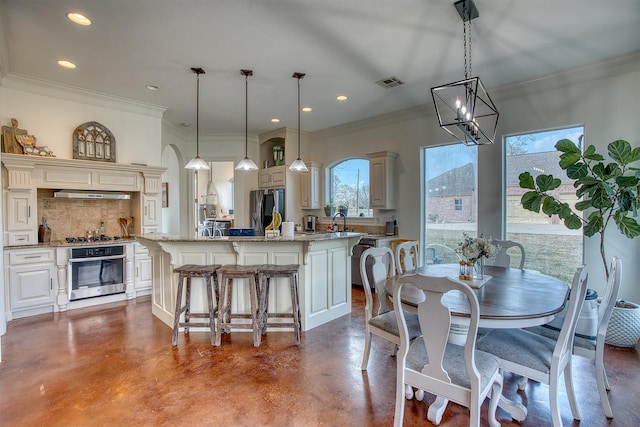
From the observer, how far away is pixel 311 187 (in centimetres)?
643

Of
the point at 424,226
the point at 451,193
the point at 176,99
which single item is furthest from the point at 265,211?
the point at 451,193

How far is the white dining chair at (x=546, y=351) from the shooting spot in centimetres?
182

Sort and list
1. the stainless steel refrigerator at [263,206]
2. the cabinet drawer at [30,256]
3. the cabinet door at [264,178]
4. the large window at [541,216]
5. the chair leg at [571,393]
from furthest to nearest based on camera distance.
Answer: the cabinet door at [264,178] < the stainless steel refrigerator at [263,206] < the large window at [541,216] < the cabinet drawer at [30,256] < the chair leg at [571,393]

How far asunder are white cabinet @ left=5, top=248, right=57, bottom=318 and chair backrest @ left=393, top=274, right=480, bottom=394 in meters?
4.43

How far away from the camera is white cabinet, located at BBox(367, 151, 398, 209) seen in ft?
17.4

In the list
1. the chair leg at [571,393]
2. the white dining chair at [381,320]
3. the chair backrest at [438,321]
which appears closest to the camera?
the chair backrest at [438,321]

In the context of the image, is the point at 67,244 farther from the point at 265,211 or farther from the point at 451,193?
the point at 451,193

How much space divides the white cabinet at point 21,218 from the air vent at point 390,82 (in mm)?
4630

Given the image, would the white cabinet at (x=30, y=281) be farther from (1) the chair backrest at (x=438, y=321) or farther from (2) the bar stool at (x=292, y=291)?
(1) the chair backrest at (x=438, y=321)

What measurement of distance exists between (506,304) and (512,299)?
14 cm

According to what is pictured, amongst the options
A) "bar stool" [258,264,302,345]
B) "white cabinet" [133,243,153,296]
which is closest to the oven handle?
"white cabinet" [133,243,153,296]

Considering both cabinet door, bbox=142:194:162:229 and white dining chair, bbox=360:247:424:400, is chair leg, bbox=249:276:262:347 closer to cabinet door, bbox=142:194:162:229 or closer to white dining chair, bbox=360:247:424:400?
white dining chair, bbox=360:247:424:400

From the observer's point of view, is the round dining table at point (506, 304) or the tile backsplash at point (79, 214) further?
the tile backsplash at point (79, 214)

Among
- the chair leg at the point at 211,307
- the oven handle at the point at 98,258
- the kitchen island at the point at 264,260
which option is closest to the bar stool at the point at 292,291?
the kitchen island at the point at 264,260
